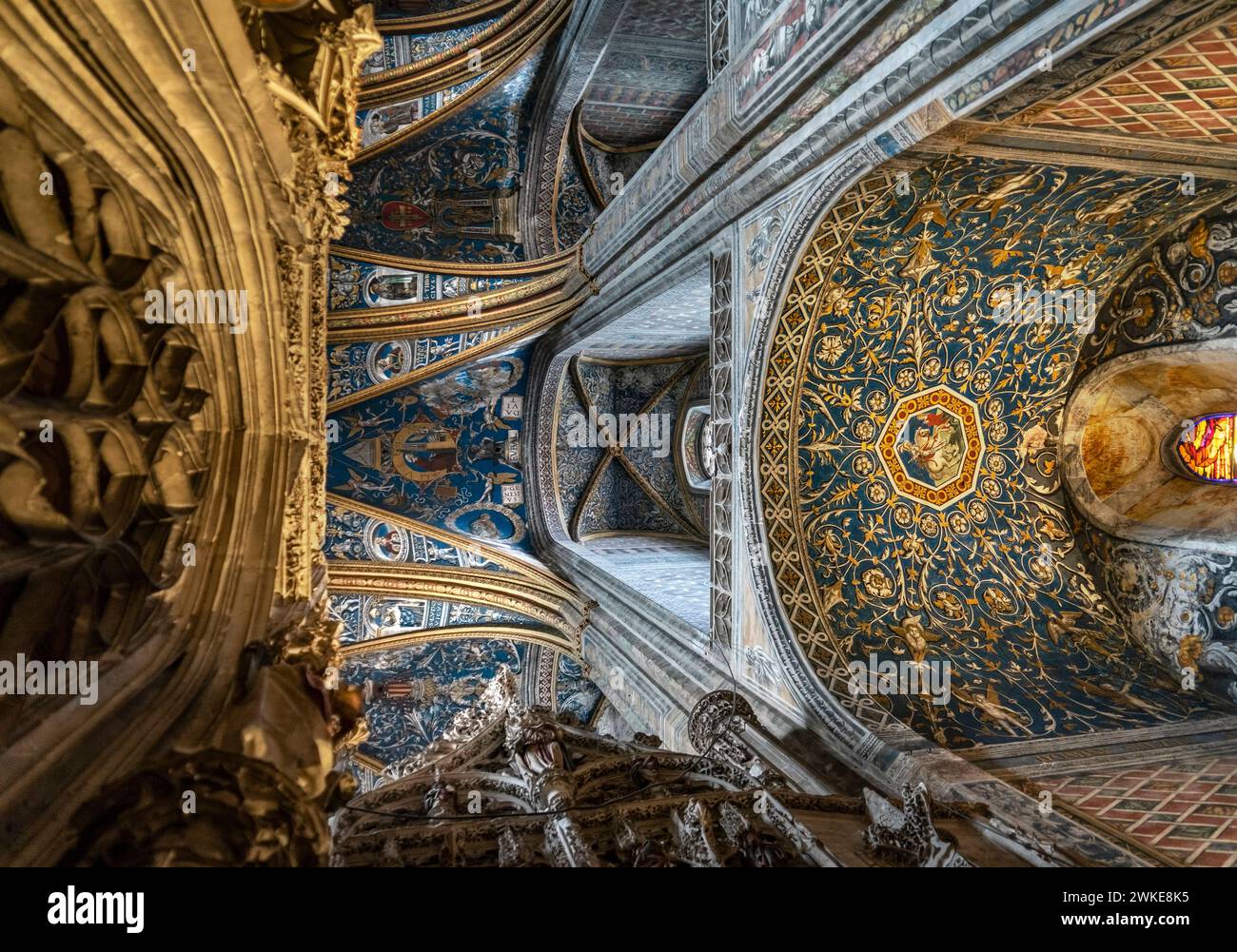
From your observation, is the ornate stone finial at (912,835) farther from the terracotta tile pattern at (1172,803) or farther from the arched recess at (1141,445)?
the arched recess at (1141,445)

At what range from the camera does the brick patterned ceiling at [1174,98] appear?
149 inches

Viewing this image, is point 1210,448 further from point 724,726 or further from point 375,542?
point 375,542

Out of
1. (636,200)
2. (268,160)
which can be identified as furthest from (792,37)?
(268,160)

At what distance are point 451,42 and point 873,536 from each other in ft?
22.3

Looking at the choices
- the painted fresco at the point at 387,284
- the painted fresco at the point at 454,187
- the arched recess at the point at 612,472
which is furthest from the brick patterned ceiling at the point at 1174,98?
the painted fresco at the point at 454,187

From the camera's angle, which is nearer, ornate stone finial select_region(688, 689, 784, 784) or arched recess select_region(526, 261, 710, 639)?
ornate stone finial select_region(688, 689, 784, 784)

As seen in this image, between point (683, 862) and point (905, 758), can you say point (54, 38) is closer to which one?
point (683, 862)

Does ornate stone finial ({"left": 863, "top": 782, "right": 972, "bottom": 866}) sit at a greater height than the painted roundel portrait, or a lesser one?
lesser

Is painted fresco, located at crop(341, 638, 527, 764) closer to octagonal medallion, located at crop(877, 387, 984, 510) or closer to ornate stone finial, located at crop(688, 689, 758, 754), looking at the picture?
ornate stone finial, located at crop(688, 689, 758, 754)

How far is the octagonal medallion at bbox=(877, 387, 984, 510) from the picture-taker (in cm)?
611

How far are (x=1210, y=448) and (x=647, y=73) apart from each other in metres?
6.86

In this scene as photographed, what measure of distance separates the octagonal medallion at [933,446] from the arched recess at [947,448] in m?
0.02

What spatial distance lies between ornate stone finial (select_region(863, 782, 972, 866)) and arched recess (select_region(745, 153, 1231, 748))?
129 centimetres

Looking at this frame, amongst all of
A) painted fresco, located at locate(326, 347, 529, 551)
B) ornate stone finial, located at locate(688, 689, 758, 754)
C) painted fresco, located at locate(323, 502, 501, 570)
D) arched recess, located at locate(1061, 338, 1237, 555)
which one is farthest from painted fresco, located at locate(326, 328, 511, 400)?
arched recess, located at locate(1061, 338, 1237, 555)
